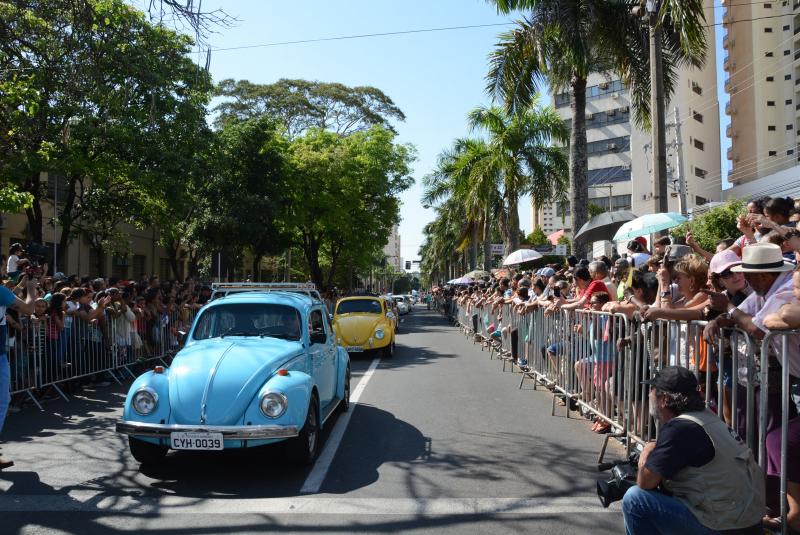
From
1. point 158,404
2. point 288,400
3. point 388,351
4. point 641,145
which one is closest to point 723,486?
point 288,400

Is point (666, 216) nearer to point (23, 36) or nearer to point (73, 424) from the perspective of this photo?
point (73, 424)

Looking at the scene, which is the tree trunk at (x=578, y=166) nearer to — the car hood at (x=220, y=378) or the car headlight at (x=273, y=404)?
the car hood at (x=220, y=378)

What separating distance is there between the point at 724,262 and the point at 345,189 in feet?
102

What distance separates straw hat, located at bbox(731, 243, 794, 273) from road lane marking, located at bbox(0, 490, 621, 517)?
6.99 feet

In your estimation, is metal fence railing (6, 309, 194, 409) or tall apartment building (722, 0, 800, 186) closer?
metal fence railing (6, 309, 194, 409)

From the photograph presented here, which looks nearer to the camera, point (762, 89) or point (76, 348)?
point (76, 348)

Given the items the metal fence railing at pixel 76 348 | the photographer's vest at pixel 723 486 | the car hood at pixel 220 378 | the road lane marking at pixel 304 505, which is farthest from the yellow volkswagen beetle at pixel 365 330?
the photographer's vest at pixel 723 486

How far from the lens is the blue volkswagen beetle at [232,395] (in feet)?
18.5

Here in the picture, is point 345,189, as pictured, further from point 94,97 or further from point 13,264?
point 94,97

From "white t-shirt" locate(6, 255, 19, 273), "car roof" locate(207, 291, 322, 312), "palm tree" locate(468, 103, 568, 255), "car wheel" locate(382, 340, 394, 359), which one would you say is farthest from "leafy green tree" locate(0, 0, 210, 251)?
"palm tree" locate(468, 103, 568, 255)

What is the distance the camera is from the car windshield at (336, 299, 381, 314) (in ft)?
56.5

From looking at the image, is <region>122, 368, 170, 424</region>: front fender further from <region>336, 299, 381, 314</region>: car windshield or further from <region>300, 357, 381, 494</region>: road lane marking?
<region>336, 299, 381, 314</region>: car windshield

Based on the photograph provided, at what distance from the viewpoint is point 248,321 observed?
7.62 meters

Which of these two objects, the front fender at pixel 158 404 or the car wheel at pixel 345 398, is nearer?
the front fender at pixel 158 404
